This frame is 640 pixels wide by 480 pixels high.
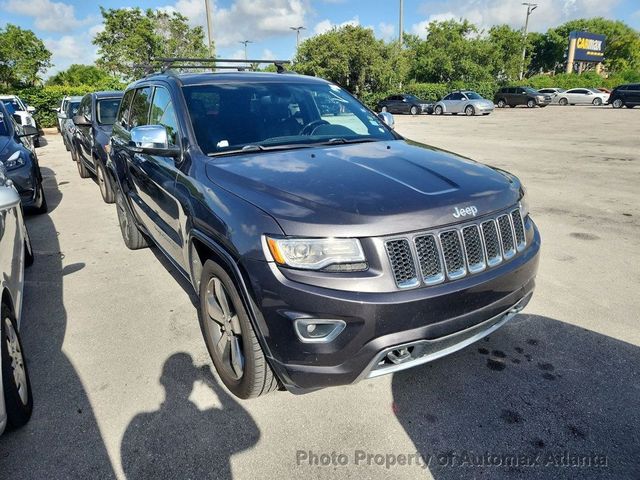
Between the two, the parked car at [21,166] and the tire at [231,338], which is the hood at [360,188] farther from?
the parked car at [21,166]

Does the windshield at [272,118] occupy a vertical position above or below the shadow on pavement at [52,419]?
above

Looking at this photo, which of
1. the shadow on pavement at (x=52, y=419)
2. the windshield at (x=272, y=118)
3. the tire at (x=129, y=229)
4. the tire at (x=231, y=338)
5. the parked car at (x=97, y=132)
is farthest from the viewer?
the parked car at (x=97, y=132)

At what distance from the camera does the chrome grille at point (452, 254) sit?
2229mm

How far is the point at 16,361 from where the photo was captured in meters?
2.46

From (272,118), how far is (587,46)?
2921 inches

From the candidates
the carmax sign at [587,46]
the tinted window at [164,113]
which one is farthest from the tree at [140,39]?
the carmax sign at [587,46]

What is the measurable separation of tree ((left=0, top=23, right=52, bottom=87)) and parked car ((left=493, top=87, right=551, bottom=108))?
36583 millimetres

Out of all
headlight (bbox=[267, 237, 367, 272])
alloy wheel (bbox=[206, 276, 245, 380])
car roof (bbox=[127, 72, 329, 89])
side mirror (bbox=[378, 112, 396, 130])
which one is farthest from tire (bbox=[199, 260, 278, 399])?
side mirror (bbox=[378, 112, 396, 130])

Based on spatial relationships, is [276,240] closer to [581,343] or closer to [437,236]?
[437,236]

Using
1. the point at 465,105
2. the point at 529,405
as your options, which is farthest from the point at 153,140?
the point at 465,105

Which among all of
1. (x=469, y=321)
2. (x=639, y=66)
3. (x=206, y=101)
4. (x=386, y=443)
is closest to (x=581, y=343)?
(x=469, y=321)

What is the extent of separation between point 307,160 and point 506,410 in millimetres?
1872

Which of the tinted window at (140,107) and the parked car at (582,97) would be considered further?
the parked car at (582,97)

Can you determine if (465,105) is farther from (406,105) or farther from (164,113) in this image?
(164,113)
